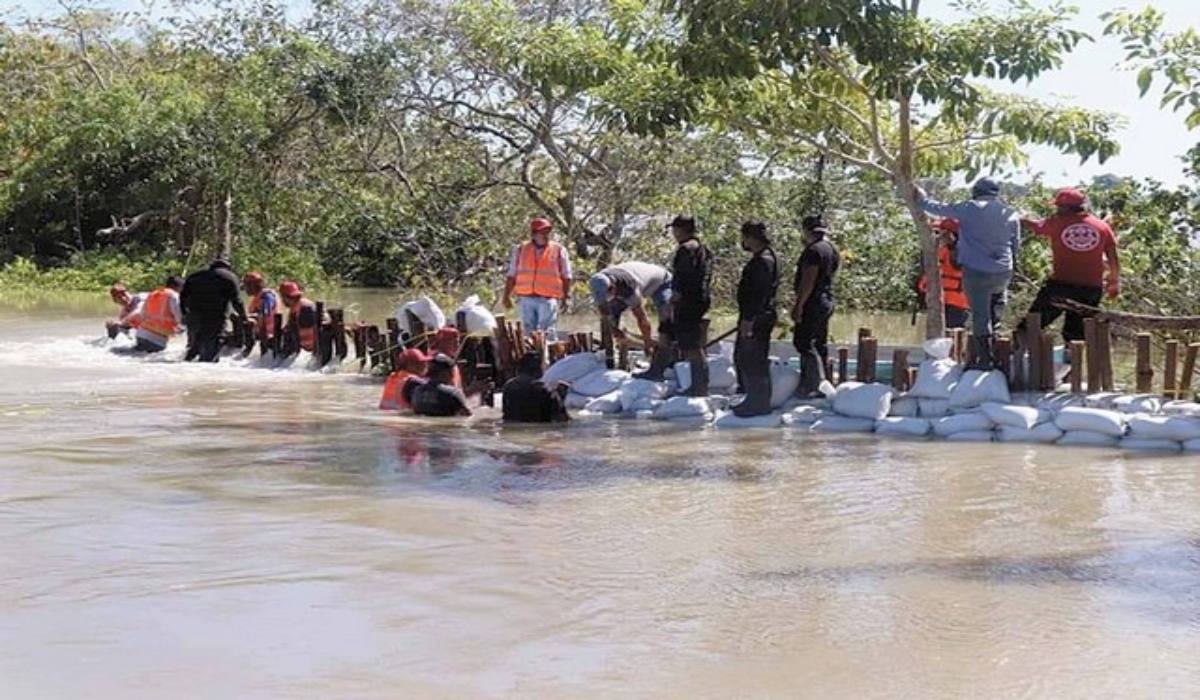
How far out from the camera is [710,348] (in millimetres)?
11773

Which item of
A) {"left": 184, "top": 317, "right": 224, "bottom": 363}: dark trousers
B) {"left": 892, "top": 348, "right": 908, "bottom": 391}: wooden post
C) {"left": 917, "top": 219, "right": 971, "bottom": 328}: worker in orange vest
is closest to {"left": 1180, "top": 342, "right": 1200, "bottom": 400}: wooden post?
{"left": 892, "top": 348, "right": 908, "bottom": 391}: wooden post

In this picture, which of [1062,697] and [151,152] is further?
[151,152]

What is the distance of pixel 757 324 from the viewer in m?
10.1

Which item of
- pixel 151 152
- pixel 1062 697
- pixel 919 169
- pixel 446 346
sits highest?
pixel 151 152

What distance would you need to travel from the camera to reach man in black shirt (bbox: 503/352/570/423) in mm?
10555

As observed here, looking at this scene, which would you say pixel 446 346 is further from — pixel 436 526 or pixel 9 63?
pixel 9 63

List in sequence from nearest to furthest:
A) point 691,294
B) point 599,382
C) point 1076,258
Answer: point 1076,258
point 691,294
point 599,382

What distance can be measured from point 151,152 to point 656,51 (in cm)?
1919

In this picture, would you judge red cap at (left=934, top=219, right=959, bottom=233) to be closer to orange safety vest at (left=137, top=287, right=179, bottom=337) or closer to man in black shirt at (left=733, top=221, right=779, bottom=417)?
man in black shirt at (left=733, top=221, right=779, bottom=417)

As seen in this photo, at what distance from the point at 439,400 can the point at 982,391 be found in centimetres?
382

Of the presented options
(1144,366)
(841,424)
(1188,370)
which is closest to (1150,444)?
(1144,366)

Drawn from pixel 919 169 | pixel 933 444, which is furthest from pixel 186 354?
pixel 933 444

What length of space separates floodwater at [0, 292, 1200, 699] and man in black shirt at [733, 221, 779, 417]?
0.50 m

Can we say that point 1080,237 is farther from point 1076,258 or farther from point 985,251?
point 985,251
